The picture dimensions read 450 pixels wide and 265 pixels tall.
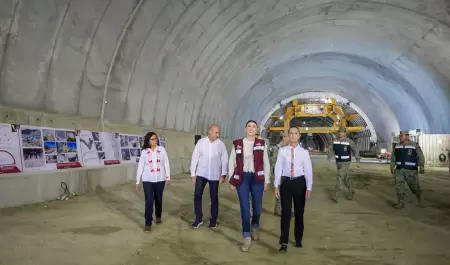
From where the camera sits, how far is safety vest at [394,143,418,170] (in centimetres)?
914

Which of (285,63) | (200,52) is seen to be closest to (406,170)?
(200,52)

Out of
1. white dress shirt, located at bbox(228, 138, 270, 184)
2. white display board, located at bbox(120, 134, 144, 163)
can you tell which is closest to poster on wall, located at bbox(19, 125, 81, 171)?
white display board, located at bbox(120, 134, 144, 163)

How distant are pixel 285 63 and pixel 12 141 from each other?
19680 millimetres

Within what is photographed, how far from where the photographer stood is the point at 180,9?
1244cm

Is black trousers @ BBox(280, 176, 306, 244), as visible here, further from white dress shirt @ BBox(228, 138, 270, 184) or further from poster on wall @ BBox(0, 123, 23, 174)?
poster on wall @ BBox(0, 123, 23, 174)

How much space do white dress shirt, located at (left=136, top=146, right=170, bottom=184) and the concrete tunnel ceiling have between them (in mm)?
3691

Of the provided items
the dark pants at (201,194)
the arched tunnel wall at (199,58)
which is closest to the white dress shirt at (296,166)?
the dark pants at (201,194)

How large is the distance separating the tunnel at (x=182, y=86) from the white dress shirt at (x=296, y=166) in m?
0.96

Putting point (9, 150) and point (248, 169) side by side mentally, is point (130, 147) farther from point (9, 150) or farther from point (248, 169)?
point (248, 169)

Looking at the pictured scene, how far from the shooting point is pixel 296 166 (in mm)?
5484

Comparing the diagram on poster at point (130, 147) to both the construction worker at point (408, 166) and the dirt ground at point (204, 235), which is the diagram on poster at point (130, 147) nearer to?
the dirt ground at point (204, 235)

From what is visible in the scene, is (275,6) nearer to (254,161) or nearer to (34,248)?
(254,161)

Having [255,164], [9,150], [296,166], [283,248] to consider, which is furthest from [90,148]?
[283,248]

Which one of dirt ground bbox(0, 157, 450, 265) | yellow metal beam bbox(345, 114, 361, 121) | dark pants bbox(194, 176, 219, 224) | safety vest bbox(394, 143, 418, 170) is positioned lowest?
dirt ground bbox(0, 157, 450, 265)
